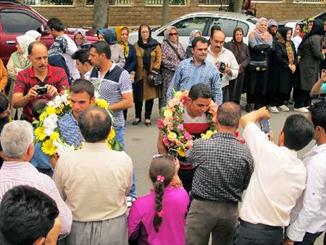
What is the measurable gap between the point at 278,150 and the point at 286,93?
7376 millimetres

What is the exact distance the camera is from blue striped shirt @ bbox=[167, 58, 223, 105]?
20.6ft

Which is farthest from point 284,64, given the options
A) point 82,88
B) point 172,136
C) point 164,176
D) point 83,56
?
point 164,176

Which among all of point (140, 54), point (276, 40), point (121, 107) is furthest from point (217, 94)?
point (276, 40)

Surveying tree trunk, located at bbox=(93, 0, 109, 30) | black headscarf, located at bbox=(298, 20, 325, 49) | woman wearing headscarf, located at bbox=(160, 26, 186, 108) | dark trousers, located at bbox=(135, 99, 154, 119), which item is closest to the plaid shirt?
woman wearing headscarf, located at bbox=(160, 26, 186, 108)

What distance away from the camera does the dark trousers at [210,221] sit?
4.16 metres

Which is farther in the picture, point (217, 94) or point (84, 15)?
point (84, 15)

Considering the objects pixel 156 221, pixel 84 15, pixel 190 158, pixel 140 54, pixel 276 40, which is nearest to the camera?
pixel 156 221

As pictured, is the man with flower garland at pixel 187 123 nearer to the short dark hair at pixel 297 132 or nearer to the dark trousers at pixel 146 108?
the short dark hair at pixel 297 132

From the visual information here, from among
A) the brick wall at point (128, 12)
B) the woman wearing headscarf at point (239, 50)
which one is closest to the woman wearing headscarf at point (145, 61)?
the woman wearing headscarf at point (239, 50)

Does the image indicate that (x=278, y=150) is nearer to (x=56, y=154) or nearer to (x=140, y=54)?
(x=56, y=154)

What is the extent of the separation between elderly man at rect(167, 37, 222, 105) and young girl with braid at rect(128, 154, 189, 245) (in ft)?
8.68

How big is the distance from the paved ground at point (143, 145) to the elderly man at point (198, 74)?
1363mm

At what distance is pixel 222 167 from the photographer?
4.01 m

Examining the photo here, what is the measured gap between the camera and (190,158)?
13.8 feet
